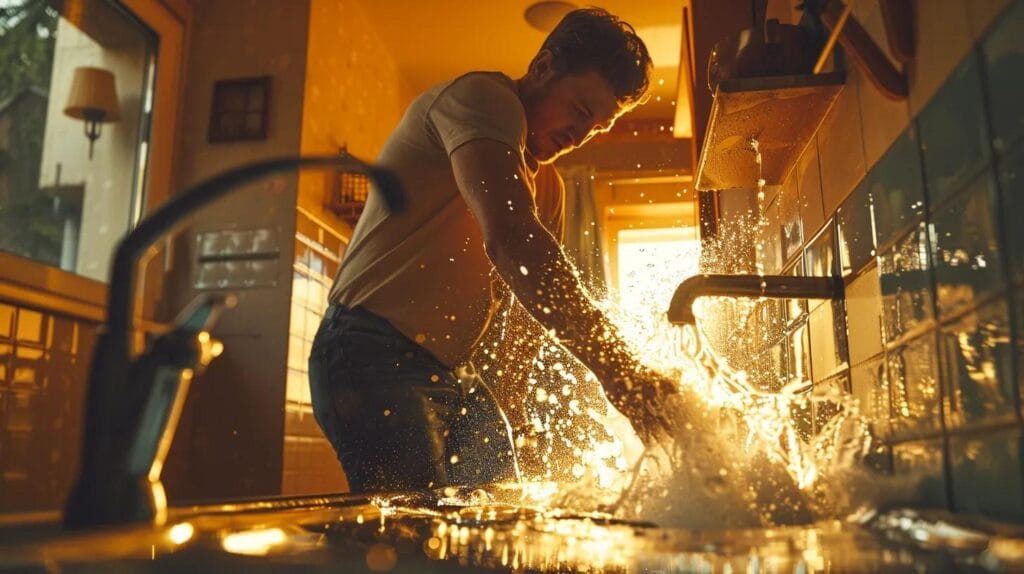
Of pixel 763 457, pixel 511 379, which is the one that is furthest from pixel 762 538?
pixel 511 379

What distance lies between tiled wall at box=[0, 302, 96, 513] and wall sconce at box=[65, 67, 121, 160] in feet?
2.00

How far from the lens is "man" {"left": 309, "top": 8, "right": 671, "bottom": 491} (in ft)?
3.45

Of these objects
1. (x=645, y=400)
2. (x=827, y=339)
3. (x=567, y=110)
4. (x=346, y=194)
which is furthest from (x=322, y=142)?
(x=645, y=400)

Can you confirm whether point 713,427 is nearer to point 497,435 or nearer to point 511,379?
point 497,435

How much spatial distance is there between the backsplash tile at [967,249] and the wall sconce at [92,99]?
2282 millimetres

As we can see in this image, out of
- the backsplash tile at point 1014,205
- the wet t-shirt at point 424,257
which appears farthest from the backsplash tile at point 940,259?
the wet t-shirt at point 424,257

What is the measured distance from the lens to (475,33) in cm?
321

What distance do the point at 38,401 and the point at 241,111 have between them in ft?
3.64

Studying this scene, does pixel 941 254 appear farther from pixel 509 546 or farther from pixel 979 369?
pixel 509 546

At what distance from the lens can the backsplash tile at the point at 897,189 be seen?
70 cm

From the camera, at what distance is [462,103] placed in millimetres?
1042

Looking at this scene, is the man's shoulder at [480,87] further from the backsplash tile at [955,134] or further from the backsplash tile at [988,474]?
the backsplash tile at [988,474]

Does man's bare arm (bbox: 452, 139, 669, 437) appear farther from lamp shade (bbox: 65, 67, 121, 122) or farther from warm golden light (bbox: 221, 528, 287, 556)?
lamp shade (bbox: 65, 67, 121, 122)

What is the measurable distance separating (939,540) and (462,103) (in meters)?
0.76
